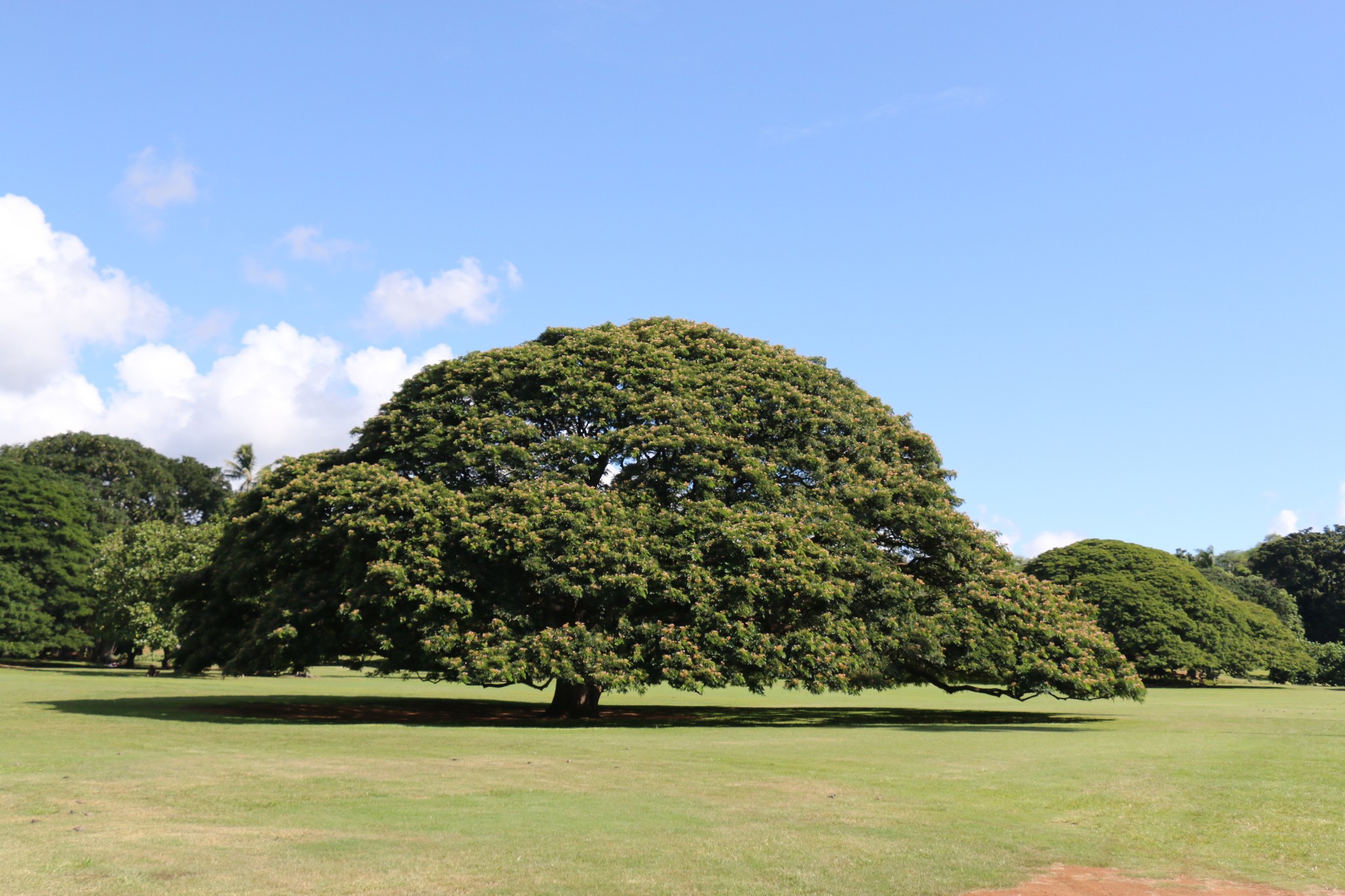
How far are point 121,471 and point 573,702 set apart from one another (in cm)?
7939

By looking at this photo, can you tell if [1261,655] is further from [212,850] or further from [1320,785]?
[212,850]

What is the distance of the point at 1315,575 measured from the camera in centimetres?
10331

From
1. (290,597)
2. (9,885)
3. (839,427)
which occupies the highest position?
(839,427)

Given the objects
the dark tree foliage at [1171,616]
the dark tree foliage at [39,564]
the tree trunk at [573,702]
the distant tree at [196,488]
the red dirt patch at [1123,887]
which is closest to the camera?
the red dirt patch at [1123,887]

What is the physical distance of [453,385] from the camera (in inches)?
1211

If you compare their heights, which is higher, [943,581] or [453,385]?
[453,385]

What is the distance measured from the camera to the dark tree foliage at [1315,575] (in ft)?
330

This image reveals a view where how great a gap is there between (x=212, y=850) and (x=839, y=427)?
24147 mm

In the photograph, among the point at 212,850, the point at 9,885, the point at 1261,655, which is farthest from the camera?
the point at 1261,655

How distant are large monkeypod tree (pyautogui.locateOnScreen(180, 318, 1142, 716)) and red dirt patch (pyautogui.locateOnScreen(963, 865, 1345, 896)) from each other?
1539 centimetres

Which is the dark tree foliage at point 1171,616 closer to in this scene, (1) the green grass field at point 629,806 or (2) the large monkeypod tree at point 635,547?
(2) the large monkeypod tree at point 635,547

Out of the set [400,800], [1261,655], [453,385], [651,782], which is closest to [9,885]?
[400,800]

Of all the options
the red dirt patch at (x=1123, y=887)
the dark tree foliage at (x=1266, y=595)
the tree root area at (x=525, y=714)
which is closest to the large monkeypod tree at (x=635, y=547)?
the tree root area at (x=525, y=714)

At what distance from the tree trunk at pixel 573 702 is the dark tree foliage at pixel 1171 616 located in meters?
41.1
